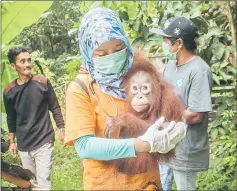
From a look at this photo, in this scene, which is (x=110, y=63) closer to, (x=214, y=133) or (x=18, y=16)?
(x=18, y=16)

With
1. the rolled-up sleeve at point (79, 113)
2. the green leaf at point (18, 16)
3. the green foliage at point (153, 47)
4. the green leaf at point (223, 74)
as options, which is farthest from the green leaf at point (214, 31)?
the green leaf at point (18, 16)

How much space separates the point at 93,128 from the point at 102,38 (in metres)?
0.26

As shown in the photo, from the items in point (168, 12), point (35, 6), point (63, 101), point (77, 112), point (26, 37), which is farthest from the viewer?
point (168, 12)

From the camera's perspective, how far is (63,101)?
157cm

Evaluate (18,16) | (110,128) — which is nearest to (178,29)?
(110,128)

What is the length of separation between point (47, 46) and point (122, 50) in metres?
0.41

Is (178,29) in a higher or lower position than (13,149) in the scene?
higher

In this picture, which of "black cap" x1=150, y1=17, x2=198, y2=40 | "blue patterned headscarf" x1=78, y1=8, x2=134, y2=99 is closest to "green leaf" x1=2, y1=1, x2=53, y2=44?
"blue patterned headscarf" x1=78, y1=8, x2=134, y2=99

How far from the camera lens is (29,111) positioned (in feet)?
5.33

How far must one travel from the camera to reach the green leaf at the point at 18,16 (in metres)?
1.09

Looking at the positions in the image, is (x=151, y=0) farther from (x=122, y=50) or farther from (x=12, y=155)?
(x=12, y=155)

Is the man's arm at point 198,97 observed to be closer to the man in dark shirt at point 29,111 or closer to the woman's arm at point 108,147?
the woman's arm at point 108,147

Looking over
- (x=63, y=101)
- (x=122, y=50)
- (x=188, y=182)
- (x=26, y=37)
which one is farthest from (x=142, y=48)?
(x=188, y=182)

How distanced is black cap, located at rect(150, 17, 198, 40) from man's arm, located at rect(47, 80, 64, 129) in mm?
413
